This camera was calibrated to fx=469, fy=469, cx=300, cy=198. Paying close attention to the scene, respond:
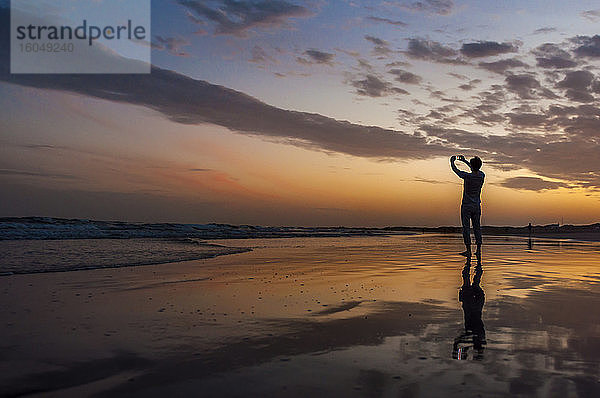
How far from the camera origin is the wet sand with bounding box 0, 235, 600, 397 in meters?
3.05

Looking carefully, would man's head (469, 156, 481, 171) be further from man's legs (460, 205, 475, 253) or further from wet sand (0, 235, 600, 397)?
wet sand (0, 235, 600, 397)

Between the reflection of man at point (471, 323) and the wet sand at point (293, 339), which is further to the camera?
the reflection of man at point (471, 323)

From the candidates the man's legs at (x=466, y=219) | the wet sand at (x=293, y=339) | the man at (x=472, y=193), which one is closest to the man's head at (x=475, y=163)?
the man at (x=472, y=193)

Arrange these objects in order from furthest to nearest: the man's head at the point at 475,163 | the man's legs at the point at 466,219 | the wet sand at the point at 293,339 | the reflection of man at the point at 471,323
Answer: the man's legs at the point at 466,219, the man's head at the point at 475,163, the reflection of man at the point at 471,323, the wet sand at the point at 293,339

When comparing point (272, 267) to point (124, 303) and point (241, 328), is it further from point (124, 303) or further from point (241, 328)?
point (241, 328)

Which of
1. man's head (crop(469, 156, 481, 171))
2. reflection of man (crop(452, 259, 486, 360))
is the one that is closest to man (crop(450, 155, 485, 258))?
man's head (crop(469, 156, 481, 171))

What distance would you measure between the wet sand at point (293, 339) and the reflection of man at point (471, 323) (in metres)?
0.05

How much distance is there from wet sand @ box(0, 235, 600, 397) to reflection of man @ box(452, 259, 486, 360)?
Result: 53 mm

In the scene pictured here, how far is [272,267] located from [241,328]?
6.39 meters

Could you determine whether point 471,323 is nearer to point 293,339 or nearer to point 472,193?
point 293,339

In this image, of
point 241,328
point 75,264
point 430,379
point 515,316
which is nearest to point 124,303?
point 241,328

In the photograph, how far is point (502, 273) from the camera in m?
9.46

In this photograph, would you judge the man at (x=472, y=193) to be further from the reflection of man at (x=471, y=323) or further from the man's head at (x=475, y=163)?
the reflection of man at (x=471, y=323)

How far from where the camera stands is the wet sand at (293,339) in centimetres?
305
